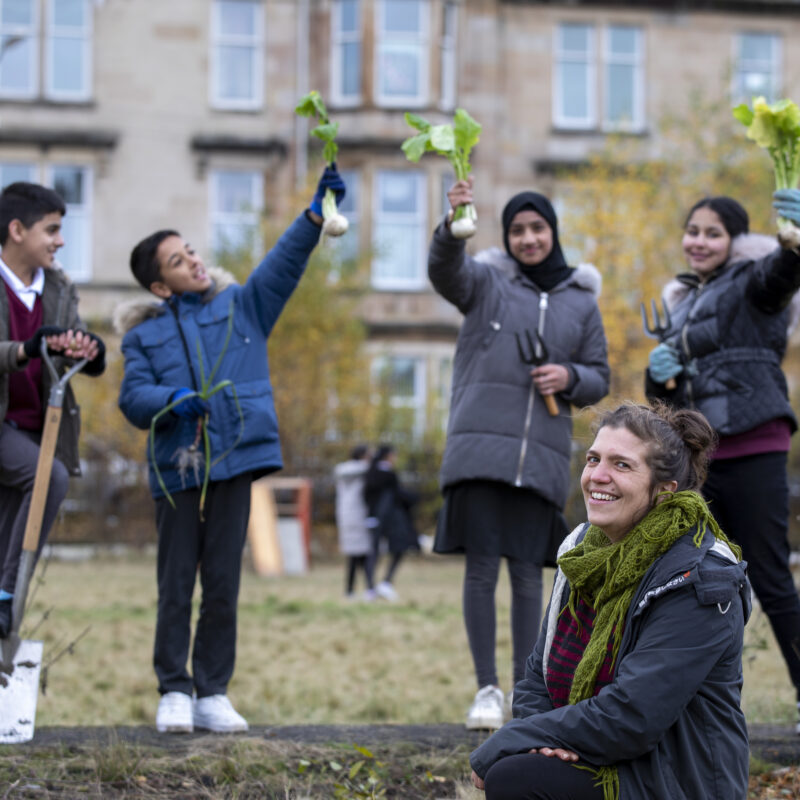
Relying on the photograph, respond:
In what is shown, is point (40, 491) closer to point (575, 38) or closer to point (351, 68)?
point (351, 68)

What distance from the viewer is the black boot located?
16.1 ft

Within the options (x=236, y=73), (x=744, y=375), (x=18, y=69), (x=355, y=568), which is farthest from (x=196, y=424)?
(x=18, y=69)

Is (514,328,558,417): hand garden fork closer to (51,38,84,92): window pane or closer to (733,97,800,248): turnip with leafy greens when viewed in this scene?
(733,97,800,248): turnip with leafy greens

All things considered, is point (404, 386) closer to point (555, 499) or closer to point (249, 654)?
point (249, 654)

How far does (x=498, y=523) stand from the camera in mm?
5461

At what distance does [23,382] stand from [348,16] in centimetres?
2327

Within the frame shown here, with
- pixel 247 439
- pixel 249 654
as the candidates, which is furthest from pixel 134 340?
pixel 249 654

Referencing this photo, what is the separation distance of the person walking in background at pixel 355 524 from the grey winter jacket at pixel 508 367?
29.7ft

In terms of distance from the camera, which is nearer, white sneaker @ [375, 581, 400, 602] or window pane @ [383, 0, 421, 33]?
white sneaker @ [375, 581, 400, 602]

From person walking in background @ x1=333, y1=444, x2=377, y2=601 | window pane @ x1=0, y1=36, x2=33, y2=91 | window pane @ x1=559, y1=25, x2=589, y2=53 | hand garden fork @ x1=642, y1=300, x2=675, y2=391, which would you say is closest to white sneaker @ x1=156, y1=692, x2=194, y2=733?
hand garden fork @ x1=642, y1=300, x2=675, y2=391

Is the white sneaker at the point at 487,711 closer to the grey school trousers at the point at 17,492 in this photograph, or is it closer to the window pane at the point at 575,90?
the grey school trousers at the point at 17,492

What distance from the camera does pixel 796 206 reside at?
5.06m

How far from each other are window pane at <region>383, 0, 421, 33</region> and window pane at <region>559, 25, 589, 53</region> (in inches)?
128

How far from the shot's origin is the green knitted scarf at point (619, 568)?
324cm
